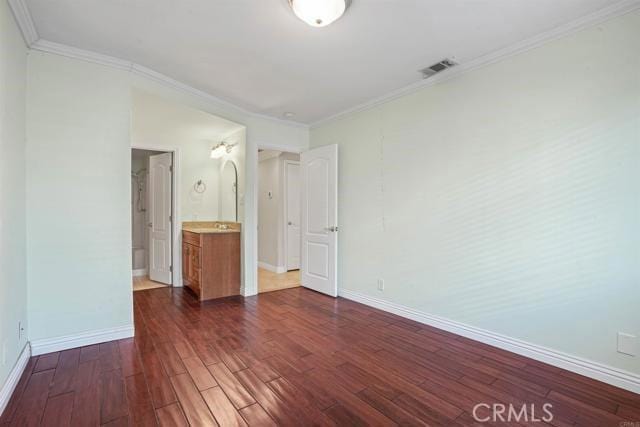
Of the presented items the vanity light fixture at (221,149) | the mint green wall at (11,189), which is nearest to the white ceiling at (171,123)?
the vanity light fixture at (221,149)

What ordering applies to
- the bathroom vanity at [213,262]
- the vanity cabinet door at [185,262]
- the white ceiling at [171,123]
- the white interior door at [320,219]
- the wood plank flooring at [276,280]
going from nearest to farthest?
the white ceiling at [171,123]
the bathroom vanity at [213,262]
the white interior door at [320,219]
the vanity cabinet door at [185,262]
the wood plank flooring at [276,280]

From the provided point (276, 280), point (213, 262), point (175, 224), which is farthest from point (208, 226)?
point (276, 280)

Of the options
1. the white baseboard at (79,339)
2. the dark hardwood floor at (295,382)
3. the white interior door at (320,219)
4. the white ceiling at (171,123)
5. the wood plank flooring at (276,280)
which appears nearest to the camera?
the dark hardwood floor at (295,382)

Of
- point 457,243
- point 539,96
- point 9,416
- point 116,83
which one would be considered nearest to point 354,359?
point 457,243

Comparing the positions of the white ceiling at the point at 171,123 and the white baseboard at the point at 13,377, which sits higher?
Answer: the white ceiling at the point at 171,123

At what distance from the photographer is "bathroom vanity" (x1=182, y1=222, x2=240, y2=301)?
12.6ft

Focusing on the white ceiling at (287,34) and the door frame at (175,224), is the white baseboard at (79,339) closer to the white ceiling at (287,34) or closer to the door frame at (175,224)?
Result: the door frame at (175,224)

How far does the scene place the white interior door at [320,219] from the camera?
4020 millimetres

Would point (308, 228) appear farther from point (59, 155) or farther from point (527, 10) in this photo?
point (527, 10)

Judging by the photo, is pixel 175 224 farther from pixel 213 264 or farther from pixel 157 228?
pixel 213 264

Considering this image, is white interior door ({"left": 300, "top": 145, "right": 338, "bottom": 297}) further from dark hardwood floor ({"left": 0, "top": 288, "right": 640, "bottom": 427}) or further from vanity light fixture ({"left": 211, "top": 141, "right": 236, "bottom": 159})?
dark hardwood floor ({"left": 0, "top": 288, "right": 640, "bottom": 427})

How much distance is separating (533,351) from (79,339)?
3.73m

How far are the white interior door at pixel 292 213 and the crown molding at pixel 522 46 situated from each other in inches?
99.5

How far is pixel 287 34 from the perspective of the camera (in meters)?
2.23
